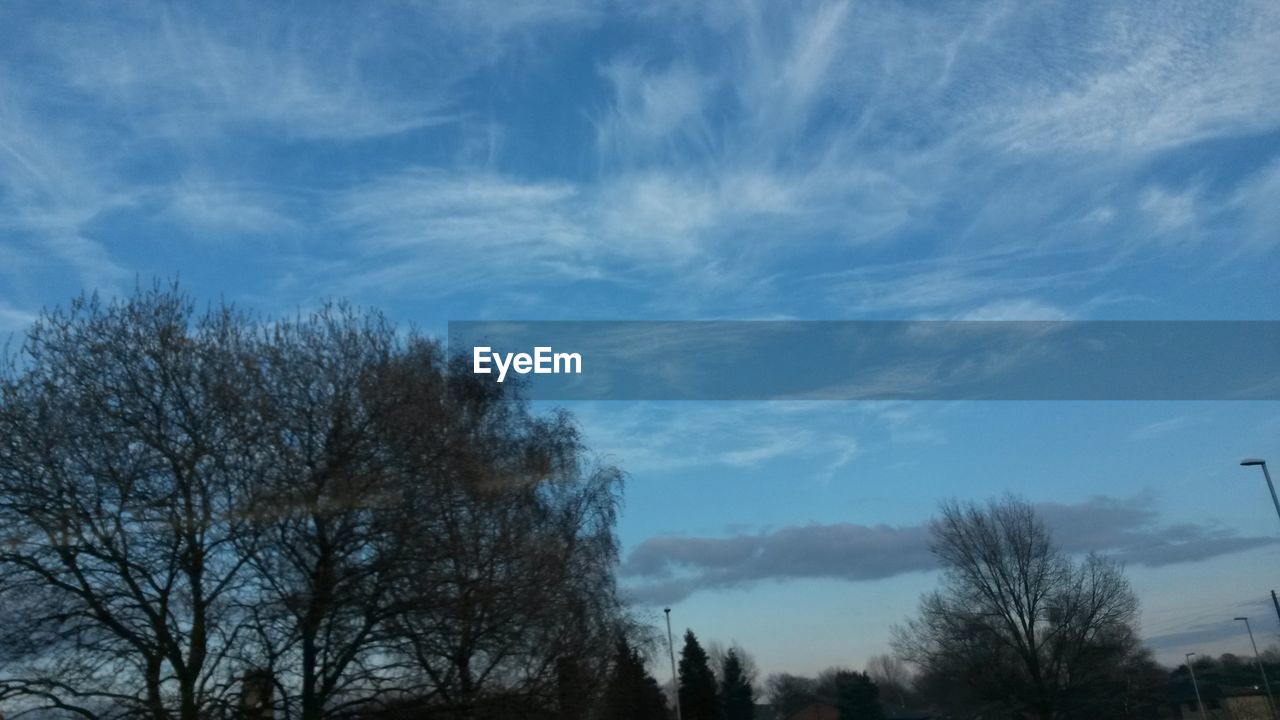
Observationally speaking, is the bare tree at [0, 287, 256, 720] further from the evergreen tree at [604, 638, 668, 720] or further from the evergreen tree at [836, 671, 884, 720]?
the evergreen tree at [836, 671, 884, 720]

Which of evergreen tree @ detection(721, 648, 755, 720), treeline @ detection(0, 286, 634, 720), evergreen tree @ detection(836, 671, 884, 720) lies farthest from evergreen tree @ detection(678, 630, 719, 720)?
treeline @ detection(0, 286, 634, 720)

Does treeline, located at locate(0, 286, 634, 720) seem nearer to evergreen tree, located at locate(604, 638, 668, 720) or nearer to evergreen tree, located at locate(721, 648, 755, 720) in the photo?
evergreen tree, located at locate(604, 638, 668, 720)

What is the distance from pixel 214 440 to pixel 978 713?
40435 mm

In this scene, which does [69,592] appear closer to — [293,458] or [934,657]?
[293,458]

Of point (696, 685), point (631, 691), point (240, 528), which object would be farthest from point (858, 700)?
point (240, 528)

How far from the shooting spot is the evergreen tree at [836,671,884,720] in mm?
62000

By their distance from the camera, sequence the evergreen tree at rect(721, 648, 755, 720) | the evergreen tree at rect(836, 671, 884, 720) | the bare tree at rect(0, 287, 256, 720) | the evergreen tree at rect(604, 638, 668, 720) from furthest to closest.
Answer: the evergreen tree at rect(721, 648, 755, 720), the evergreen tree at rect(836, 671, 884, 720), the evergreen tree at rect(604, 638, 668, 720), the bare tree at rect(0, 287, 256, 720)

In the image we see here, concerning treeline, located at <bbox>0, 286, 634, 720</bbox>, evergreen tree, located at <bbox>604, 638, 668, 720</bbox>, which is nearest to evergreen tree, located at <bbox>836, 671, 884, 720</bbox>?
evergreen tree, located at <bbox>604, 638, 668, 720</bbox>

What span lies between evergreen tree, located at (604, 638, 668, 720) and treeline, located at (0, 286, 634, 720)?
10125mm

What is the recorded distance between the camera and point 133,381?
18.2 metres

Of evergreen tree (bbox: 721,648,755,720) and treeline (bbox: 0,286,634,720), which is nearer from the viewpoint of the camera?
treeline (bbox: 0,286,634,720)

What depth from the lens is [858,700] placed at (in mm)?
62438

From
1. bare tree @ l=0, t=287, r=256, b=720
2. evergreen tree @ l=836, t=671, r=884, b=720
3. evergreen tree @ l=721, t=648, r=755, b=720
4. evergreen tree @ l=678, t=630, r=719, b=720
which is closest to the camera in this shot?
bare tree @ l=0, t=287, r=256, b=720

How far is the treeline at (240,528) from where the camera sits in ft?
56.5
